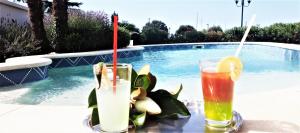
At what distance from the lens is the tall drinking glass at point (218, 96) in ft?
4.28

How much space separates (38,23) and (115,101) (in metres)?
8.87

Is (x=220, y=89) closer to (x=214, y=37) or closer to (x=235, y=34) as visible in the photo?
(x=214, y=37)

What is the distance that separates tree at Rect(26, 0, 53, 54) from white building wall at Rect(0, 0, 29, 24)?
308 cm

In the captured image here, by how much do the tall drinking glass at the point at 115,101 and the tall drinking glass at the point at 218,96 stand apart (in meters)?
0.29

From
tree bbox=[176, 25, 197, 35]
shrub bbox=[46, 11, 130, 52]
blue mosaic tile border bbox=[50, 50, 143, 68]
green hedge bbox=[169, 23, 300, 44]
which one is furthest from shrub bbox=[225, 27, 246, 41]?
blue mosaic tile border bbox=[50, 50, 143, 68]

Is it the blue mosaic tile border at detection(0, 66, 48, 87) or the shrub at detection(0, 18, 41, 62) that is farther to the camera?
the shrub at detection(0, 18, 41, 62)

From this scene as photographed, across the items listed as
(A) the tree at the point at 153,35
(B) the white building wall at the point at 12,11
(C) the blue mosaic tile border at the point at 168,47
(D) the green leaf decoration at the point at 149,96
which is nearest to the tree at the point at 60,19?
(B) the white building wall at the point at 12,11

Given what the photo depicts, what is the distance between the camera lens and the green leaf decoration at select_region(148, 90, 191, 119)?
1.33 metres

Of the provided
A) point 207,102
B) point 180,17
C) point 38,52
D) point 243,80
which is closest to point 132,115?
point 207,102

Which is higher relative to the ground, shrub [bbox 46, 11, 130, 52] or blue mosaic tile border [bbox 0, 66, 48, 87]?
shrub [bbox 46, 11, 130, 52]

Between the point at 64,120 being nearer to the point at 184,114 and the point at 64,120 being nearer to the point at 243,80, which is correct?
the point at 184,114

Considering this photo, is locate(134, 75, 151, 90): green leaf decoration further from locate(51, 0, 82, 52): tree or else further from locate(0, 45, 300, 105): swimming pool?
locate(51, 0, 82, 52): tree

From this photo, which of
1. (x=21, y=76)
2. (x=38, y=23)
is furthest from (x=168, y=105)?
(x=38, y=23)

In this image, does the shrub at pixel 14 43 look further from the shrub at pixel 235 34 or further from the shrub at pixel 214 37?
the shrub at pixel 235 34
